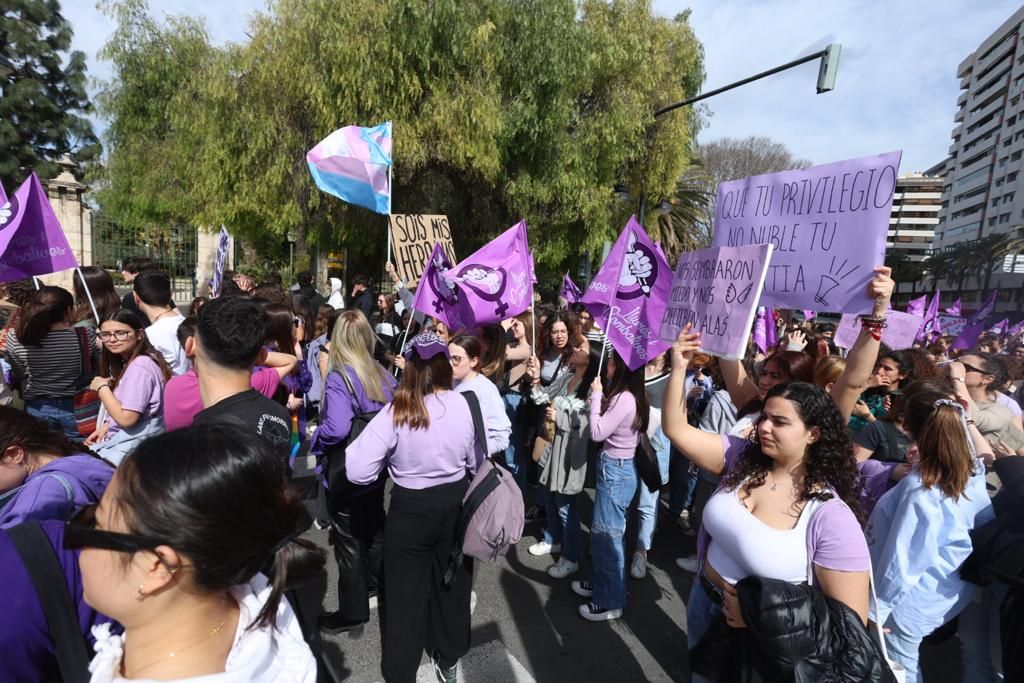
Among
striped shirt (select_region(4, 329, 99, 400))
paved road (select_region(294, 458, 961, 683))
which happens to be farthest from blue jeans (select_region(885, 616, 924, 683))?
striped shirt (select_region(4, 329, 99, 400))

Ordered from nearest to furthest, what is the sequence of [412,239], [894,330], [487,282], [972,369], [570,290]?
[972,369] < [487,282] < [894,330] < [412,239] < [570,290]

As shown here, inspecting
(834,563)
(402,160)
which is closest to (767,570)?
(834,563)

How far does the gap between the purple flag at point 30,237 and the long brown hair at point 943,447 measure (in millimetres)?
5211

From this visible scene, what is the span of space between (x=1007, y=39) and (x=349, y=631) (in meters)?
101

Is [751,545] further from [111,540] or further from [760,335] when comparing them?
[760,335]

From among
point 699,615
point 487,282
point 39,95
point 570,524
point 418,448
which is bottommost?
point 570,524

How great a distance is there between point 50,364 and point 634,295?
3.79 metres

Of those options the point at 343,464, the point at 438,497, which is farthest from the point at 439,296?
the point at 438,497

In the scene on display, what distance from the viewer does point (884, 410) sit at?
3766 mm

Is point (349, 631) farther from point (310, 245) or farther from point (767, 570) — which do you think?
point (310, 245)

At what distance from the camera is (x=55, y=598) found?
1201 mm

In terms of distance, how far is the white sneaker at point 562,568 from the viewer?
3896 millimetres

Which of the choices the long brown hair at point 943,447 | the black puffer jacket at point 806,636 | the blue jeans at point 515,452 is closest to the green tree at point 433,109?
the blue jeans at point 515,452

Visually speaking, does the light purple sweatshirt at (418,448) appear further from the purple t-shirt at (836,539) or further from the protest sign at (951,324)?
the protest sign at (951,324)
